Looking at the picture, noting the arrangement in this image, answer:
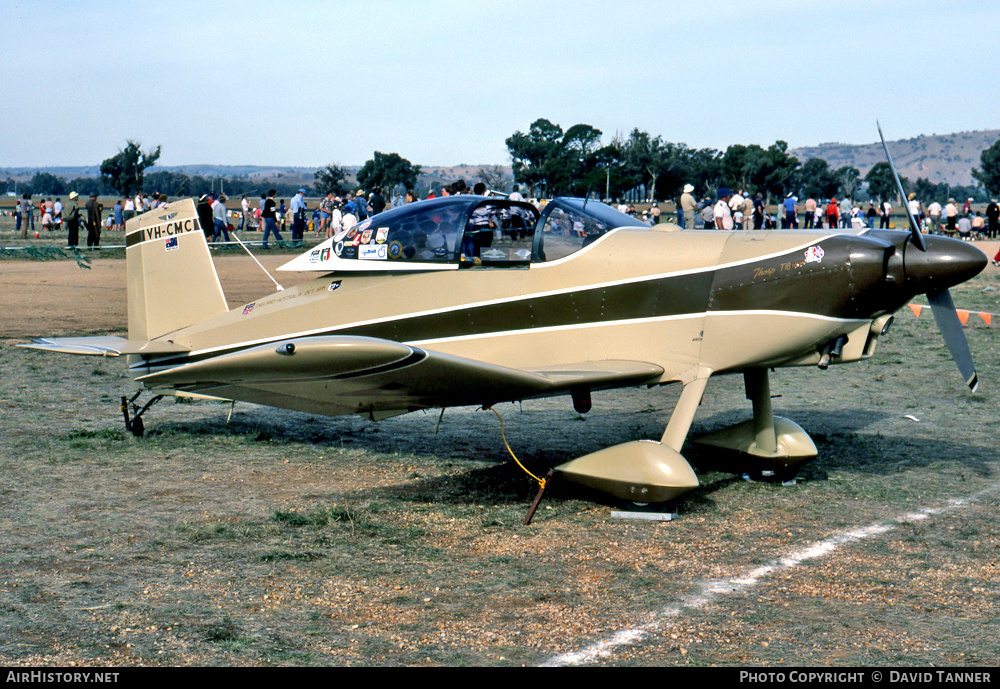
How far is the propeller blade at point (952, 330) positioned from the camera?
6.81 meters

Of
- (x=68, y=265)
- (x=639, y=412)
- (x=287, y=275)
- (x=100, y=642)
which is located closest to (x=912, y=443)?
(x=639, y=412)

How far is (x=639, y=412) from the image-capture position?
10.1 m

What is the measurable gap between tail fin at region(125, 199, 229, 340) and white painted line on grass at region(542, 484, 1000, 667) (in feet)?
18.0

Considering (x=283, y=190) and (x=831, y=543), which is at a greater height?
(x=283, y=190)

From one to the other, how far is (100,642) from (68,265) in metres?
24.0

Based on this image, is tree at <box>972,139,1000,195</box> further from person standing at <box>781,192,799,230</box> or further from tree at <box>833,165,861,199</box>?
person standing at <box>781,192,799,230</box>

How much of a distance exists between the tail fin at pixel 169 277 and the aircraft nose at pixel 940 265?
5905 mm

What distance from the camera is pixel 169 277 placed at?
8.85m

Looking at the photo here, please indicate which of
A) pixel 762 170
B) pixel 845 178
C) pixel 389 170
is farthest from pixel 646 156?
pixel 845 178

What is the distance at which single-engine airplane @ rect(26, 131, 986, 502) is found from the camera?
6297 millimetres

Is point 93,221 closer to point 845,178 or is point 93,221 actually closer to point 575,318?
point 575,318

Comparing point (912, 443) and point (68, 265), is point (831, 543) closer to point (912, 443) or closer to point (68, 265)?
point (912, 443)

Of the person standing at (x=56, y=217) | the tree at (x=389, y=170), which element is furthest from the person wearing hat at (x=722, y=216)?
the tree at (x=389, y=170)

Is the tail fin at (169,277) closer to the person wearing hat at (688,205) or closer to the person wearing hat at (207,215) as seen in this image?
the person wearing hat at (207,215)
